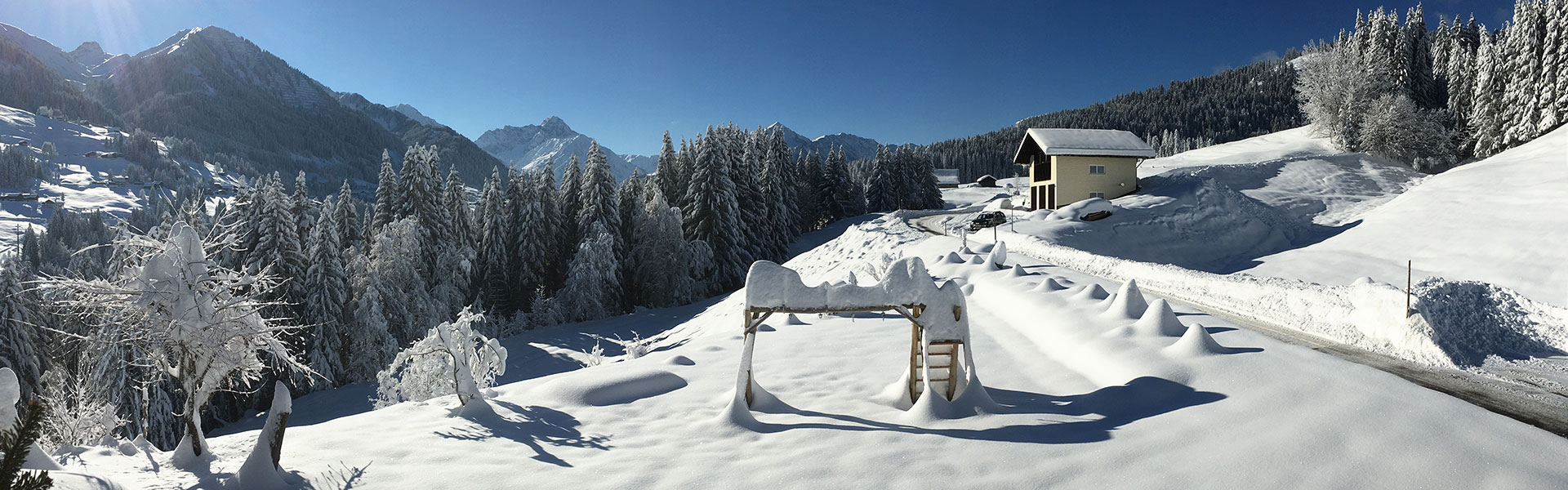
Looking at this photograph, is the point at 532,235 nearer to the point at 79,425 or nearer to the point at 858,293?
the point at 79,425

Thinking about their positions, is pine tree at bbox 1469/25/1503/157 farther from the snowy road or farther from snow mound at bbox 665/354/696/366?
snow mound at bbox 665/354/696/366

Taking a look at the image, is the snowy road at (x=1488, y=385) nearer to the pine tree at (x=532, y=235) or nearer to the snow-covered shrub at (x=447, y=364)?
the snow-covered shrub at (x=447, y=364)

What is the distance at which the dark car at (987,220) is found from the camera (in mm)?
38312

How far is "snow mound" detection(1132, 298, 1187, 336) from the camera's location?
10594 mm

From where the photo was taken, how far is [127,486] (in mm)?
6504

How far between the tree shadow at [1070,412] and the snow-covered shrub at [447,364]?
5281mm

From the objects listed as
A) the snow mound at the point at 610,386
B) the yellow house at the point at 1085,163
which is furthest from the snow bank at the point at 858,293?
the yellow house at the point at 1085,163

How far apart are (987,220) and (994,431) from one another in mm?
32727

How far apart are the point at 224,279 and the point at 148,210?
176 meters

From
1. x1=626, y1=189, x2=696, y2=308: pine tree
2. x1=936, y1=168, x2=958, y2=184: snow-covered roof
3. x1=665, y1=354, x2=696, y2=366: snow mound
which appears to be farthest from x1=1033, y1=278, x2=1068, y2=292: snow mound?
x1=936, y1=168, x2=958, y2=184: snow-covered roof

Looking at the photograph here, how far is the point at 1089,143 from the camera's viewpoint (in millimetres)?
41938

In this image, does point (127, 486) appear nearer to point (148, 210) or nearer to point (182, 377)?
point (182, 377)

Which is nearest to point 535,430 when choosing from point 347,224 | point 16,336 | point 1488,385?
point 1488,385

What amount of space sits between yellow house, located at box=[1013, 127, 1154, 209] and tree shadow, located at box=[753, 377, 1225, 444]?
117ft
